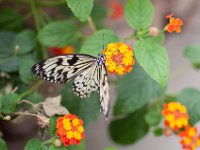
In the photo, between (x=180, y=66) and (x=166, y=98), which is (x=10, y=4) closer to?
(x=166, y=98)

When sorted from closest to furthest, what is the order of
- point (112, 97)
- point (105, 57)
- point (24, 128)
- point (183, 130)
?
point (105, 57) < point (183, 130) < point (24, 128) < point (112, 97)

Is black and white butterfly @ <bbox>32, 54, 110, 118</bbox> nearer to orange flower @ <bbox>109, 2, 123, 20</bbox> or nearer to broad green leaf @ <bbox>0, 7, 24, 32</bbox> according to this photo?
broad green leaf @ <bbox>0, 7, 24, 32</bbox>

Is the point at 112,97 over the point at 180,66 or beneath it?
beneath

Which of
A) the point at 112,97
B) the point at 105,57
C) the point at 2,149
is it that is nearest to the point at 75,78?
the point at 105,57

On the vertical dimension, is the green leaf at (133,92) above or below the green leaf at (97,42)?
below

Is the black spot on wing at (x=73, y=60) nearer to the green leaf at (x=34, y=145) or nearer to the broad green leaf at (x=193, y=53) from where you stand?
the green leaf at (x=34, y=145)

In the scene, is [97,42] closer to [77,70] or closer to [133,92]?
[77,70]

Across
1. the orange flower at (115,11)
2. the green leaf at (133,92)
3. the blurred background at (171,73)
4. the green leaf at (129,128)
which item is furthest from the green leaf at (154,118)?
the orange flower at (115,11)
